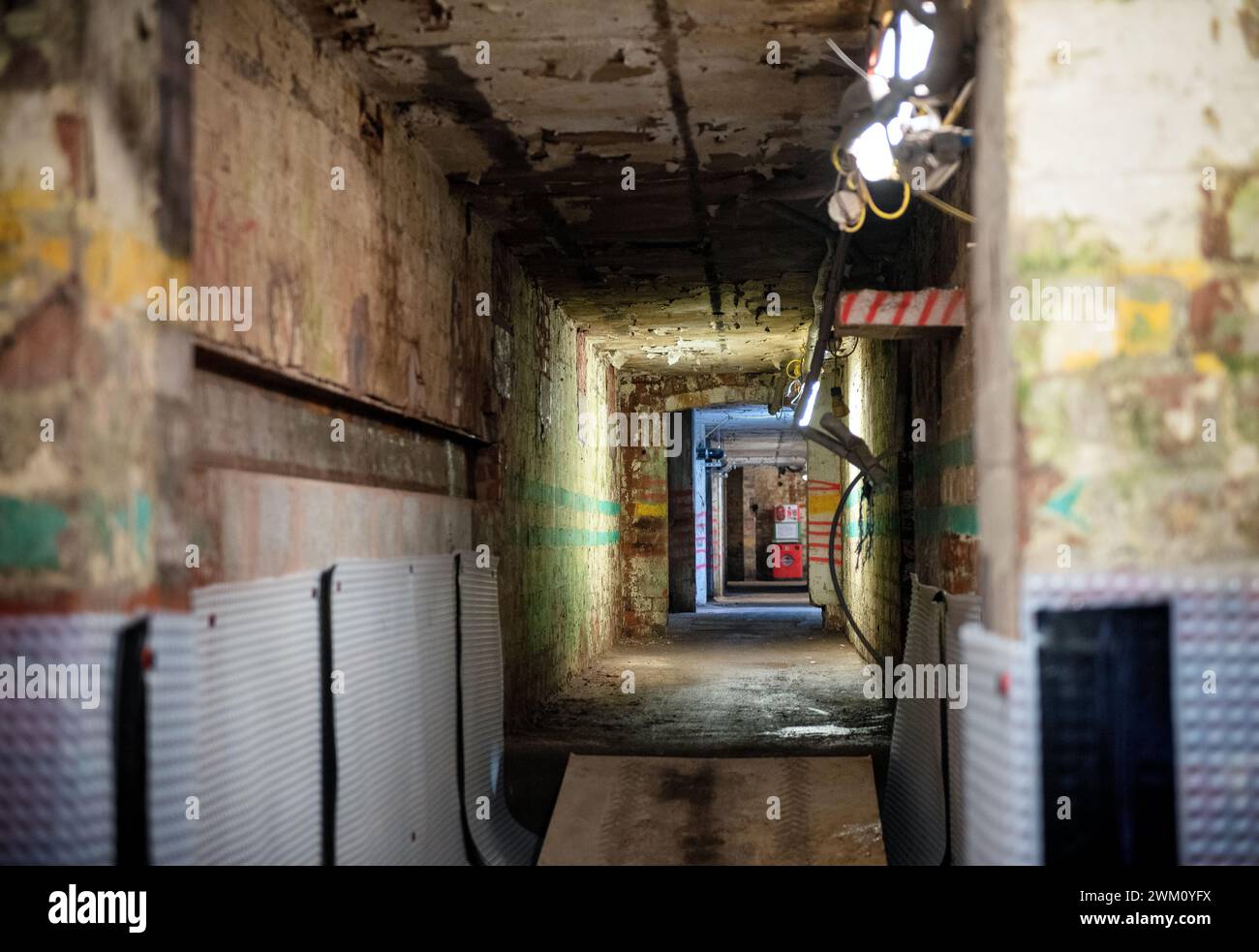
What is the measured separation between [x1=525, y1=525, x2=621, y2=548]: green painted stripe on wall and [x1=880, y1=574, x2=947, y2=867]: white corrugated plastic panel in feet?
8.73

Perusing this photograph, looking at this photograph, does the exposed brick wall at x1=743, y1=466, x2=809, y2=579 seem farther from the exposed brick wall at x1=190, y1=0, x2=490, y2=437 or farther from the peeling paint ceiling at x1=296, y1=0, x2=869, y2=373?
the exposed brick wall at x1=190, y1=0, x2=490, y2=437

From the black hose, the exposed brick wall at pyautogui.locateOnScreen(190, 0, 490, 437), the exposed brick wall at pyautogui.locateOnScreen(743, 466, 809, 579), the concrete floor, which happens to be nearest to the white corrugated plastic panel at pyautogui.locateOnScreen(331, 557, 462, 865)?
the exposed brick wall at pyautogui.locateOnScreen(190, 0, 490, 437)

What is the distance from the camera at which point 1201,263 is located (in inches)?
88.0

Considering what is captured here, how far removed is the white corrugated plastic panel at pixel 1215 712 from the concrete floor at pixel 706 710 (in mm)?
2529

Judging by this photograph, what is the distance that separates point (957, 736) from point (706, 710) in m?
2.56

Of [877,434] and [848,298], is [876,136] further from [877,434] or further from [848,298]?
[877,434]

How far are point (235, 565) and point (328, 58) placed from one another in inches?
Result: 68.8

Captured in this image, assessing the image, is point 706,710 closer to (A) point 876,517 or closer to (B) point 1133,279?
(A) point 876,517

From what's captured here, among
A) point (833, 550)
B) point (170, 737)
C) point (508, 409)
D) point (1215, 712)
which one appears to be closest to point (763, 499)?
point (833, 550)

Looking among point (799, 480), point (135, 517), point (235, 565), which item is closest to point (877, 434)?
point (235, 565)

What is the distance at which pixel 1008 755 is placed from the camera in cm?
217

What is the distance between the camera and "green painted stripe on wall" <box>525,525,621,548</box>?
6426 mm

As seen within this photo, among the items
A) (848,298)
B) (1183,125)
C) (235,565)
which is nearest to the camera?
(1183,125)
